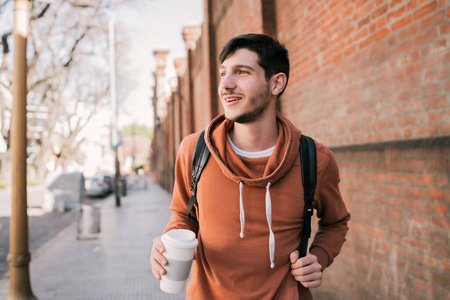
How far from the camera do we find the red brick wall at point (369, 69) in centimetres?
286

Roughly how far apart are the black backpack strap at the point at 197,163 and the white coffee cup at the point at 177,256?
8.8 inches

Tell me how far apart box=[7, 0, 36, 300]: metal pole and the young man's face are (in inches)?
157

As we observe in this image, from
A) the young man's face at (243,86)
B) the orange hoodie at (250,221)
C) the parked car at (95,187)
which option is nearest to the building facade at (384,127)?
the orange hoodie at (250,221)

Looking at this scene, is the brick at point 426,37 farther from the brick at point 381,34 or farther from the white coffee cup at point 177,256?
the white coffee cup at point 177,256

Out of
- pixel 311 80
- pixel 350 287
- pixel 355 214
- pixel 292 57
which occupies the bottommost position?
pixel 350 287

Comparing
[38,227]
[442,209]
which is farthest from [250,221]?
[38,227]

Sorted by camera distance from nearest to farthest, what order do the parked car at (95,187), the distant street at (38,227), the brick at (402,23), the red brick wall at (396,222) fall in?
the red brick wall at (396,222), the brick at (402,23), the distant street at (38,227), the parked car at (95,187)

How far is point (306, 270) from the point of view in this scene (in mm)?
1730

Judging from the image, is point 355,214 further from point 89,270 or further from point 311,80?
point 89,270

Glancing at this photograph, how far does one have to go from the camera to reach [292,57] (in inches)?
215

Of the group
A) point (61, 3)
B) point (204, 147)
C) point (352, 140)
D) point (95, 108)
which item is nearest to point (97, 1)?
point (61, 3)

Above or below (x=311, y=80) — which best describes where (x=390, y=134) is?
below

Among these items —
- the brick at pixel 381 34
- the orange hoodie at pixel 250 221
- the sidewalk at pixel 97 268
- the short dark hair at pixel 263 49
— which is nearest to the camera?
the orange hoodie at pixel 250 221

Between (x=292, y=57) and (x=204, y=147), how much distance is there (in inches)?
153
